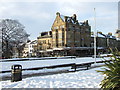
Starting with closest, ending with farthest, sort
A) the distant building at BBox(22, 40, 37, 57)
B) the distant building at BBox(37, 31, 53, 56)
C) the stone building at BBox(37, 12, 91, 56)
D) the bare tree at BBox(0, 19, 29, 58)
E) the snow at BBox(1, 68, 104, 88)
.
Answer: the snow at BBox(1, 68, 104, 88) → the bare tree at BBox(0, 19, 29, 58) → the stone building at BBox(37, 12, 91, 56) → the distant building at BBox(37, 31, 53, 56) → the distant building at BBox(22, 40, 37, 57)

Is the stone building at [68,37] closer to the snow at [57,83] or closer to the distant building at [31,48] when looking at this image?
the distant building at [31,48]

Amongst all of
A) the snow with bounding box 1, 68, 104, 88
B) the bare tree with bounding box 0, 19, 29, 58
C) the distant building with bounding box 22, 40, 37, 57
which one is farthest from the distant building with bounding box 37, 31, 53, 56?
the snow with bounding box 1, 68, 104, 88

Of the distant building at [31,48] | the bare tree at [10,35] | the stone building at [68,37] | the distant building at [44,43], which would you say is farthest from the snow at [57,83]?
the distant building at [31,48]

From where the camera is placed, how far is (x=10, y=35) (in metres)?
42.3

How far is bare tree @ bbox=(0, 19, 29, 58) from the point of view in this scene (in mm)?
40781

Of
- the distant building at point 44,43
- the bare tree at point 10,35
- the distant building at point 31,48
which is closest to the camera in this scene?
the bare tree at point 10,35

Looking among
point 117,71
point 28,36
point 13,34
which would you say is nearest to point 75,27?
point 28,36

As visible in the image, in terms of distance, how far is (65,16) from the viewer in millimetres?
63531

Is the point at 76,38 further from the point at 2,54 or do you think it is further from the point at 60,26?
the point at 2,54

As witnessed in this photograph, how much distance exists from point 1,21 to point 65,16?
29103 mm

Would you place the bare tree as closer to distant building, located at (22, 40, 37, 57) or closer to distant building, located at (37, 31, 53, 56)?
distant building, located at (37, 31, 53, 56)

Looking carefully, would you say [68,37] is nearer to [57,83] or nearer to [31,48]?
[31,48]

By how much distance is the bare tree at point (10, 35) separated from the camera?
40.8 meters

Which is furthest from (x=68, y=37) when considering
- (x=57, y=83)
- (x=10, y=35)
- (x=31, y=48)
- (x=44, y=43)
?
(x=57, y=83)
